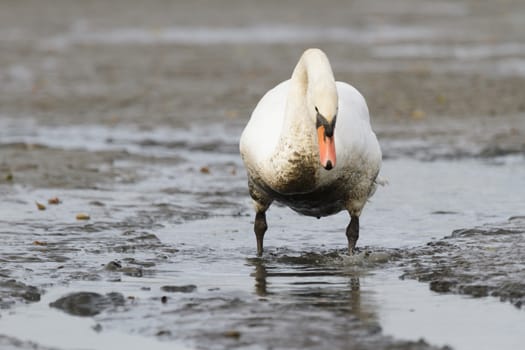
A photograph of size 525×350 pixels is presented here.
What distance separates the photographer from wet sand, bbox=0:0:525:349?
6434 mm

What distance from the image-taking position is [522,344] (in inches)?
233

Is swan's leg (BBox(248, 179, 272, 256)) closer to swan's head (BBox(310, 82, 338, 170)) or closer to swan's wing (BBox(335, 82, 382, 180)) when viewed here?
swan's wing (BBox(335, 82, 382, 180))

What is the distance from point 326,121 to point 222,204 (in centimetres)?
378

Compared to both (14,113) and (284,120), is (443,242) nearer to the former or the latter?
(284,120)

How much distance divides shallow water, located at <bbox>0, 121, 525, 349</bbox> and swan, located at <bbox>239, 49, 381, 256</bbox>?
43 cm

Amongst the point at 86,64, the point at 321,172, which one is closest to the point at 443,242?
the point at 321,172

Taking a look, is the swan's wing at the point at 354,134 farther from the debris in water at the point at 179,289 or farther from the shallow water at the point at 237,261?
the debris in water at the point at 179,289

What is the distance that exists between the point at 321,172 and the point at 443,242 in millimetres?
1568

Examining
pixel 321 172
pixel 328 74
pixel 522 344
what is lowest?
pixel 522 344

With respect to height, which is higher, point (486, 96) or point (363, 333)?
point (486, 96)

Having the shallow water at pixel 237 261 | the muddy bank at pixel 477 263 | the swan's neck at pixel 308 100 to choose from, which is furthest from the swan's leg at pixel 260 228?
the swan's neck at pixel 308 100

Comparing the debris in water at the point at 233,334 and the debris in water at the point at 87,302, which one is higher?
the debris in water at the point at 87,302

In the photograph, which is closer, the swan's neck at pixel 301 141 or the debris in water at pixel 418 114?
the swan's neck at pixel 301 141

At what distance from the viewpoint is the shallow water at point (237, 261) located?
20.1 feet
